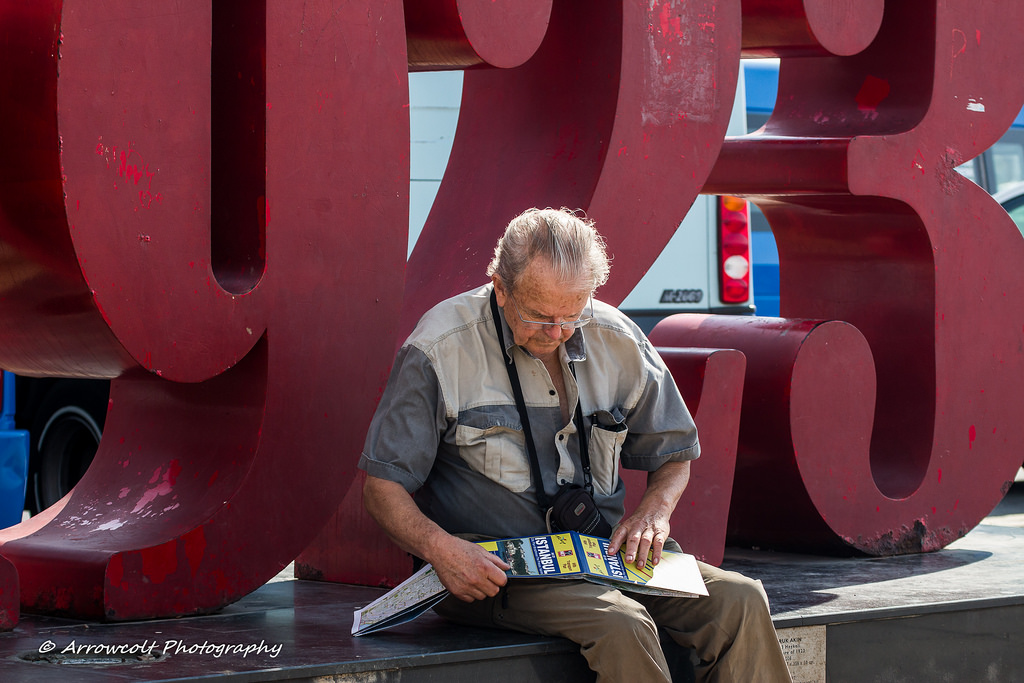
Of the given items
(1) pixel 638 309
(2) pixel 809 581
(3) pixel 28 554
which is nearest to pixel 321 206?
(3) pixel 28 554

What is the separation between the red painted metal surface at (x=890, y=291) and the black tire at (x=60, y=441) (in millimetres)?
3023

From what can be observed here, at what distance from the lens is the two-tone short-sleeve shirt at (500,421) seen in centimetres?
326

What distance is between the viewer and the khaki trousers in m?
3.04

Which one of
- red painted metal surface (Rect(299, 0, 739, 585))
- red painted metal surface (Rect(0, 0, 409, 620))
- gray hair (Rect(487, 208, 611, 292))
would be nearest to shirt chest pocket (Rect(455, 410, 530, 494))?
gray hair (Rect(487, 208, 611, 292))

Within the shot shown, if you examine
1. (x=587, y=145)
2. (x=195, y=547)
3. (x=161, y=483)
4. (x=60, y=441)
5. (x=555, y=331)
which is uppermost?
(x=587, y=145)

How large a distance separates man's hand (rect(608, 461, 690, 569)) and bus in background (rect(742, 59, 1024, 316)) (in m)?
5.43

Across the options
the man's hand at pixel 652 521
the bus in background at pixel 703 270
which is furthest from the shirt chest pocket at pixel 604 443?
the bus in background at pixel 703 270

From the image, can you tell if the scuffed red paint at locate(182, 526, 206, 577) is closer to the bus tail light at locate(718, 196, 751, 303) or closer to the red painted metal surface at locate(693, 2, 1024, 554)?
the red painted metal surface at locate(693, 2, 1024, 554)

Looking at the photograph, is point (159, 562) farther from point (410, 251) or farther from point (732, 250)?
point (732, 250)

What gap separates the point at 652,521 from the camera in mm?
3354

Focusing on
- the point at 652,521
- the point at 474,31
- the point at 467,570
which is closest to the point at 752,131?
the point at 474,31

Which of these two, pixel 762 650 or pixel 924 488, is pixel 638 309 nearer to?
pixel 924 488

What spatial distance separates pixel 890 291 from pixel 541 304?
223 centimetres

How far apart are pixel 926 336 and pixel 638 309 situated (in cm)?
262
